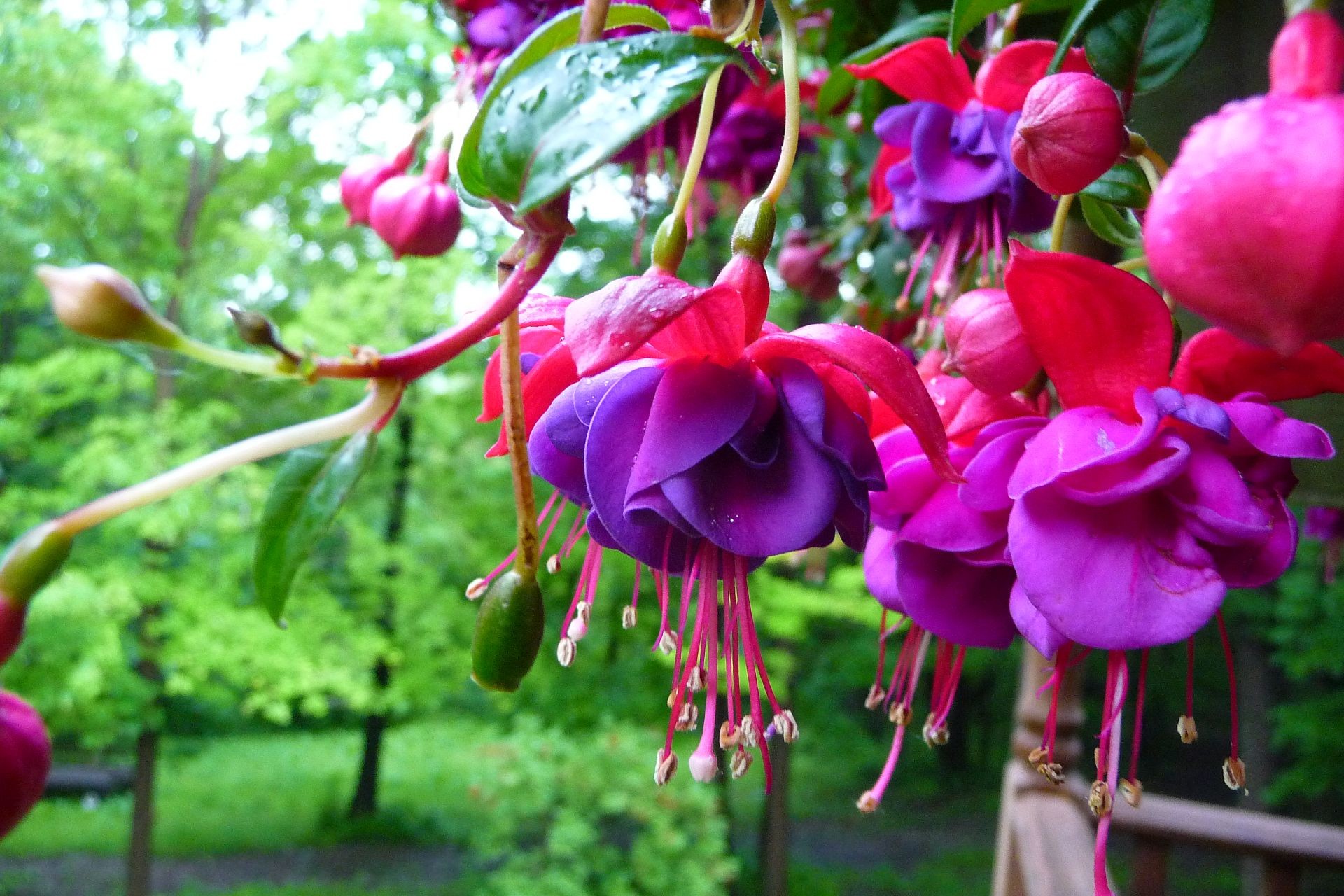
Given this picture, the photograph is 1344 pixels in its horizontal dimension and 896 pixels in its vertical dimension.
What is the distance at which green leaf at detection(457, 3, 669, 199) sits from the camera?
19 centimetres

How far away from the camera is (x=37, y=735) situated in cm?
20

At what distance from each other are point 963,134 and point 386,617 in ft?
11.8

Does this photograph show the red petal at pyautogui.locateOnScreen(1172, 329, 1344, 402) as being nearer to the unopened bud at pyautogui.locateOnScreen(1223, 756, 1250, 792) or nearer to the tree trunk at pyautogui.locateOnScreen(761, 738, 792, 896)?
the unopened bud at pyautogui.locateOnScreen(1223, 756, 1250, 792)

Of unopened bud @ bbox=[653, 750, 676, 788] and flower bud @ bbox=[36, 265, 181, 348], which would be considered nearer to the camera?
flower bud @ bbox=[36, 265, 181, 348]

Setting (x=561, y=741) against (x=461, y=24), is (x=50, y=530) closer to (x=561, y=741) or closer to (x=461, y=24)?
(x=461, y=24)

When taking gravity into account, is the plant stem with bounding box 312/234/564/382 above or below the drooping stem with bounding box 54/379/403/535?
above

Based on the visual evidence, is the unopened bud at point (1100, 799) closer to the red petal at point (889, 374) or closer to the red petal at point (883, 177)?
the red petal at point (889, 374)

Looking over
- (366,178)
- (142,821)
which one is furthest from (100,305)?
(142,821)

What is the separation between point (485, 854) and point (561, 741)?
374 mm

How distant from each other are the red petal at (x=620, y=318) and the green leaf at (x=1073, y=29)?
0.48ft

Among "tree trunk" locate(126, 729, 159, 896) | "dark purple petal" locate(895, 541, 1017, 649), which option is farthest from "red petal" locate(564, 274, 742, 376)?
"tree trunk" locate(126, 729, 159, 896)

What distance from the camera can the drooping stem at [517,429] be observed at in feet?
0.67

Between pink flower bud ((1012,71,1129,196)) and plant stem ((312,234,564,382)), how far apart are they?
0.12m

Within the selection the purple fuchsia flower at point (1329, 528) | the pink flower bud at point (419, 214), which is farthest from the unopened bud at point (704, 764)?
the purple fuchsia flower at point (1329, 528)
